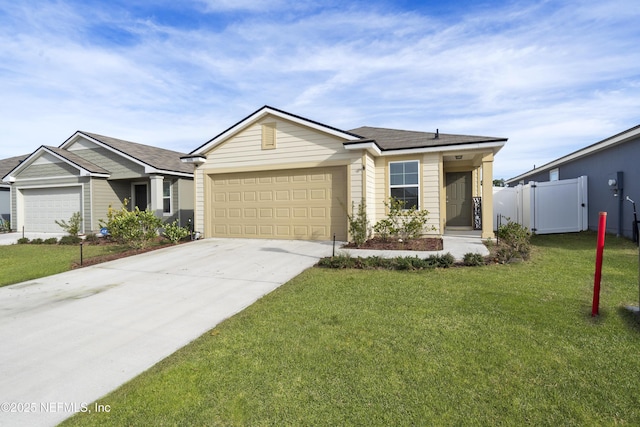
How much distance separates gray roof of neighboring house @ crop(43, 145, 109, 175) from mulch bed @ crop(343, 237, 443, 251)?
12910 mm

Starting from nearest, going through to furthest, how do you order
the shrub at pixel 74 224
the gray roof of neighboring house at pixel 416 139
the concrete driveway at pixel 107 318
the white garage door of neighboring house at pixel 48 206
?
1. the concrete driveway at pixel 107 318
2. the gray roof of neighboring house at pixel 416 139
3. the shrub at pixel 74 224
4. the white garage door of neighboring house at pixel 48 206

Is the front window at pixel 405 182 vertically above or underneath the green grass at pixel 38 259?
above

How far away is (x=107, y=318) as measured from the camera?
442 centimetres

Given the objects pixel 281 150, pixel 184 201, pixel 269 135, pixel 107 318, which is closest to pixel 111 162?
pixel 184 201

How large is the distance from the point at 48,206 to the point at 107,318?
53.0ft

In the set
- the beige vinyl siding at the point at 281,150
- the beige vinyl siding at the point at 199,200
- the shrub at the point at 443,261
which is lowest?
the shrub at the point at 443,261

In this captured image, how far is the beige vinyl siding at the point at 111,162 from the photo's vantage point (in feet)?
49.1

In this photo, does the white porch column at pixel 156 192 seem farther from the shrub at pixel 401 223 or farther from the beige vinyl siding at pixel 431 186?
the beige vinyl siding at pixel 431 186

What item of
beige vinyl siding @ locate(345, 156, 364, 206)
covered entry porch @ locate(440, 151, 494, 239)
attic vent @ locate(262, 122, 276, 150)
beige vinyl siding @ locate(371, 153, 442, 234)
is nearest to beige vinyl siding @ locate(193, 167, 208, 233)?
attic vent @ locate(262, 122, 276, 150)

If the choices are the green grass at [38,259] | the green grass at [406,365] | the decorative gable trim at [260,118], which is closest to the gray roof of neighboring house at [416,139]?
the decorative gable trim at [260,118]

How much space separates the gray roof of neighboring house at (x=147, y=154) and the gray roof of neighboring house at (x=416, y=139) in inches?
359

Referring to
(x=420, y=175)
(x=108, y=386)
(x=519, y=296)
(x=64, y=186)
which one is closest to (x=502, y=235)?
(x=420, y=175)

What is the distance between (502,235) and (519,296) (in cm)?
594

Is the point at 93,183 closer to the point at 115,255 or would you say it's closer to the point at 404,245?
the point at 115,255
